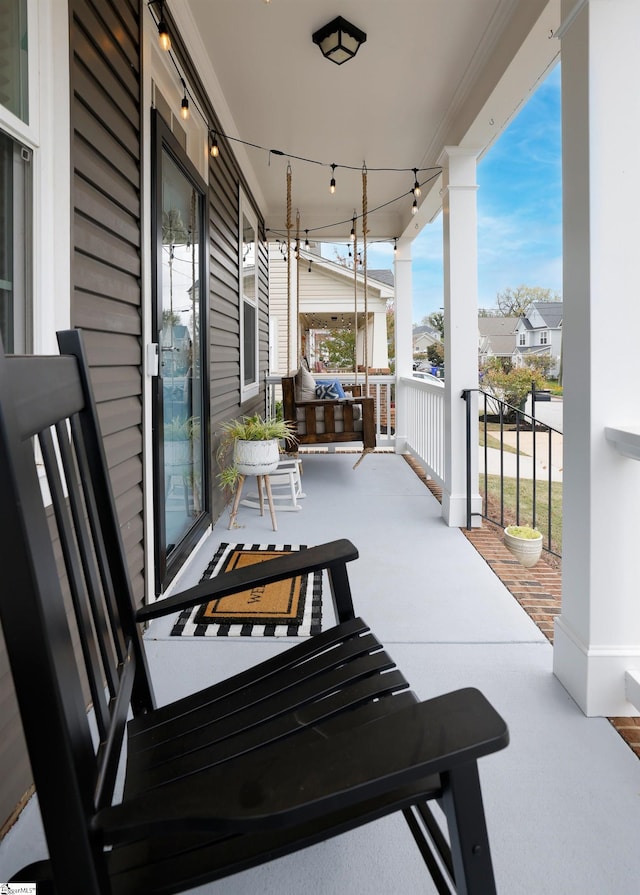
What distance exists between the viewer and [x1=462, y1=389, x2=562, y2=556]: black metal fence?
11.8 feet

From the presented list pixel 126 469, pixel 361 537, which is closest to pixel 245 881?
pixel 126 469

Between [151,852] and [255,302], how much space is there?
559cm

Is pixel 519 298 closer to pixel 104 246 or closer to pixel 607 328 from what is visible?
pixel 607 328

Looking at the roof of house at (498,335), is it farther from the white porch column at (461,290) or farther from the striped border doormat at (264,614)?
the striped border doormat at (264,614)

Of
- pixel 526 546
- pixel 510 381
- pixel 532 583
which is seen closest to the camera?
pixel 532 583

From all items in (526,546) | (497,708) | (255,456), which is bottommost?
(497,708)

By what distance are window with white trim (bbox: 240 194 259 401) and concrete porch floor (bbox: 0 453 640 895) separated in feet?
6.55

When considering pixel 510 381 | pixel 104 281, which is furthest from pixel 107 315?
pixel 510 381

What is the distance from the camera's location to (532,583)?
9.16ft

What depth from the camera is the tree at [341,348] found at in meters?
15.4

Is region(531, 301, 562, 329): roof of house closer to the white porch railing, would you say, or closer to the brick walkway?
the white porch railing

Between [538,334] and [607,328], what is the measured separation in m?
7.18

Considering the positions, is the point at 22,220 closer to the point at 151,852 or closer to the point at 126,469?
the point at 126,469

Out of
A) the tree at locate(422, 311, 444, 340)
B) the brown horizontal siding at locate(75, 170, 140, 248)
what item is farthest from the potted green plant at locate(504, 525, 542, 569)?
the tree at locate(422, 311, 444, 340)
